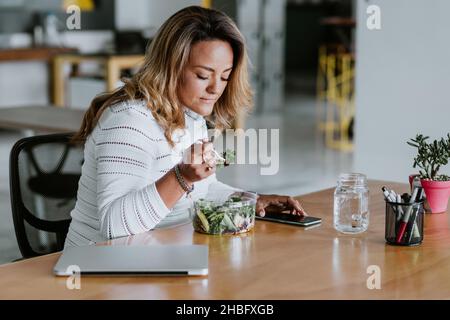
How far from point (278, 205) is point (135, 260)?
619 millimetres

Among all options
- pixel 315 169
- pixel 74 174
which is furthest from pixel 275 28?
pixel 74 174

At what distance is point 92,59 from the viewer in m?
7.57

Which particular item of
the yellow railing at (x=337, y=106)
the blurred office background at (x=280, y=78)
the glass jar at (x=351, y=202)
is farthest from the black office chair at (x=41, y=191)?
the yellow railing at (x=337, y=106)

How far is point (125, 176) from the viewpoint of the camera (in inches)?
76.5

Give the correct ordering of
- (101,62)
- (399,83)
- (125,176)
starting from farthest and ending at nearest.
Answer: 1. (101,62)
2. (399,83)
3. (125,176)

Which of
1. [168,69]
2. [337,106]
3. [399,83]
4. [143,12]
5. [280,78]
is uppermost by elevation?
[143,12]

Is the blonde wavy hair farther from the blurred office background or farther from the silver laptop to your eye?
the blurred office background

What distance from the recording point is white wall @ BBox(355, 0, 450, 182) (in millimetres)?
3611

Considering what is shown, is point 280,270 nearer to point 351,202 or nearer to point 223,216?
point 223,216

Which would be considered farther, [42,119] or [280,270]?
[42,119]

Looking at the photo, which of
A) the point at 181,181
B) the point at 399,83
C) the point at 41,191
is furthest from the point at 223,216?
the point at 399,83

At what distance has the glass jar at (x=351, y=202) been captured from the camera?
1.99 m

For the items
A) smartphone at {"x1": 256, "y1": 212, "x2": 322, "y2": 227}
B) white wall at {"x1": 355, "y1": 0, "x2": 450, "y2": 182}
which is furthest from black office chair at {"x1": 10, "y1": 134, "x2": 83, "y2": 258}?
white wall at {"x1": 355, "y1": 0, "x2": 450, "y2": 182}

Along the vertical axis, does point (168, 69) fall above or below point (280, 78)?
above
